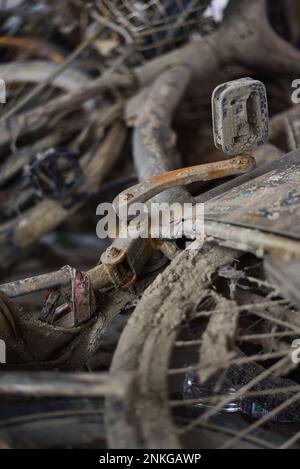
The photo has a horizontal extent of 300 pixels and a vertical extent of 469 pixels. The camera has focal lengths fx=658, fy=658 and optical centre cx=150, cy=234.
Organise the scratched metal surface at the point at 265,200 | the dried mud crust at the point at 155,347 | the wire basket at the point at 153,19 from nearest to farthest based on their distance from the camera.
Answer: the dried mud crust at the point at 155,347, the scratched metal surface at the point at 265,200, the wire basket at the point at 153,19

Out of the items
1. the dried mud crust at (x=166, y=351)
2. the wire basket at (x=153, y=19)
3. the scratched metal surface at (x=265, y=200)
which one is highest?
the wire basket at (x=153, y=19)

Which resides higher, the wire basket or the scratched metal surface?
the wire basket

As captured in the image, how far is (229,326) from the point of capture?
3.54 ft

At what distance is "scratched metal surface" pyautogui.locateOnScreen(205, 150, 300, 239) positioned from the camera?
3.73ft

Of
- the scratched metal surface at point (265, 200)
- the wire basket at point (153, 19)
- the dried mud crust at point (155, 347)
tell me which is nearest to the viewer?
the dried mud crust at point (155, 347)

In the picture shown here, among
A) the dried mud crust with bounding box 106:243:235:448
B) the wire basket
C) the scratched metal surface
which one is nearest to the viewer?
the dried mud crust with bounding box 106:243:235:448

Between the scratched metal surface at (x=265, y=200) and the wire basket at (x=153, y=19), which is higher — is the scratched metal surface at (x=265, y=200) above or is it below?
below

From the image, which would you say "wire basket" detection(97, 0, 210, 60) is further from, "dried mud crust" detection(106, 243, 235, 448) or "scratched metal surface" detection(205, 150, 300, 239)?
"dried mud crust" detection(106, 243, 235, 448)

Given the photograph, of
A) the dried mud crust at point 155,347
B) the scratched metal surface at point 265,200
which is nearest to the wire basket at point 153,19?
the scratched metal surface at point 265,200

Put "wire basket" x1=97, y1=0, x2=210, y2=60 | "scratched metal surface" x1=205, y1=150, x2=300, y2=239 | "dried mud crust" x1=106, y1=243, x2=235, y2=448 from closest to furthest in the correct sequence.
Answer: "dried mud crust" x1=106, y1=243, x2=235, y2=448, "scratched metal surface" x1=205, y1=150, x2=300, y2=239, "wire basket" x1=97, y1=0, x2=210, y2=60

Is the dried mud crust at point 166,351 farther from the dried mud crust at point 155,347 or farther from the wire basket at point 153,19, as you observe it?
the wire basket at point 153,19

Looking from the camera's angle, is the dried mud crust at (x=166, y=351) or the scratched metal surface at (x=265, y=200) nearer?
the dried mud crust at (x=166, y=351)

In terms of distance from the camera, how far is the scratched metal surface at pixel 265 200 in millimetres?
1137

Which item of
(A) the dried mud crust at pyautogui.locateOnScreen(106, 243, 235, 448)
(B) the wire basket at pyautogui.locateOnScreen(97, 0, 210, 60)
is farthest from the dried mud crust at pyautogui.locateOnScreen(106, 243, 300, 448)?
(B) the wire basket at pyautogui.locateOnScreen(97, 0, 210, 60)
